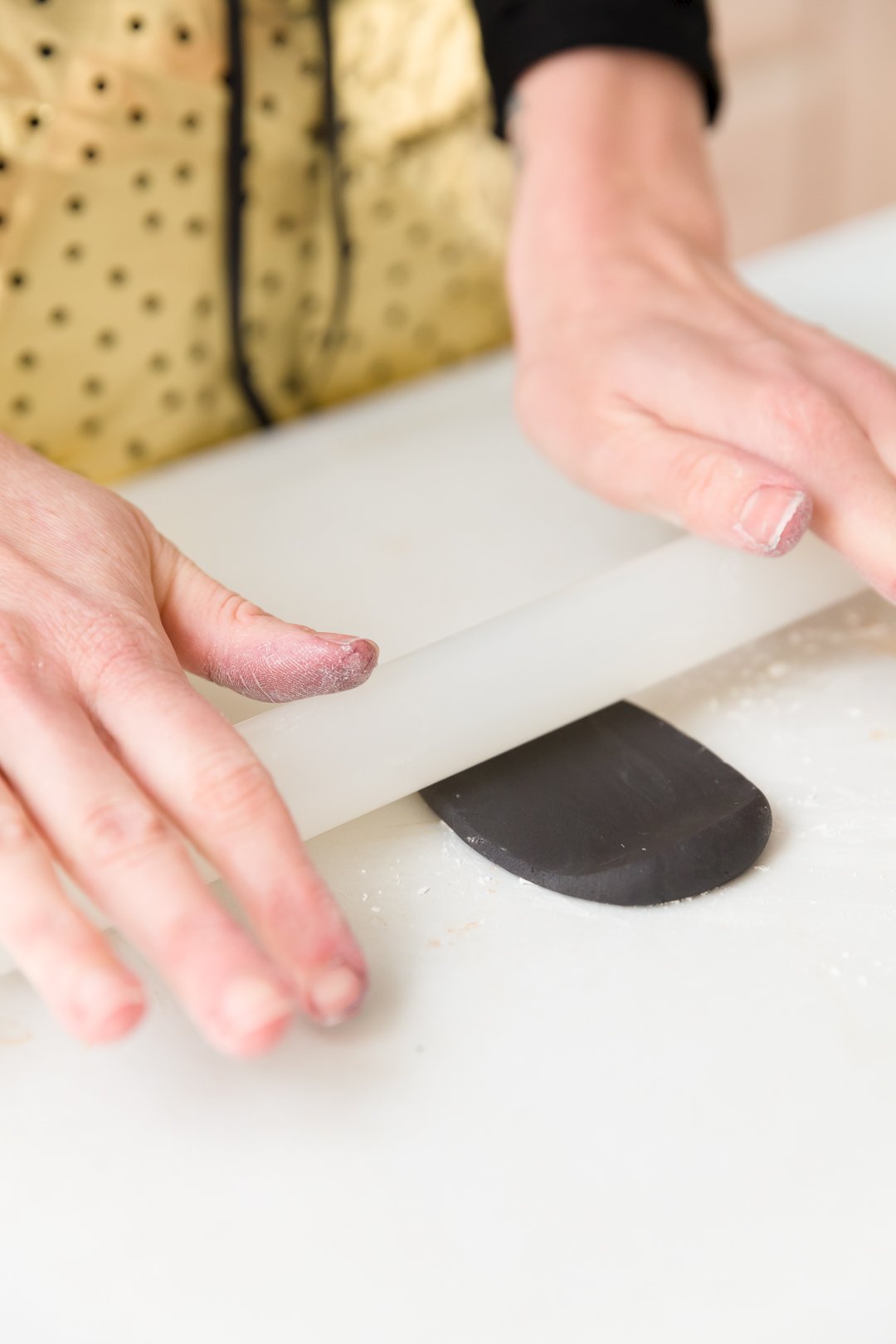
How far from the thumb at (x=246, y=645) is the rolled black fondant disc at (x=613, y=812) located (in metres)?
0.08

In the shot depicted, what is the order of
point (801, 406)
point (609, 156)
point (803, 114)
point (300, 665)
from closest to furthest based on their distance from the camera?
point (300, 665) < point (801, 406) < point (609, 156) < point (803, 114)

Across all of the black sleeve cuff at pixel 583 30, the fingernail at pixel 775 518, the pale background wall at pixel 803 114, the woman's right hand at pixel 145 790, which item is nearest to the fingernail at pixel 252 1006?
the woman's right hand at pixel 145 790

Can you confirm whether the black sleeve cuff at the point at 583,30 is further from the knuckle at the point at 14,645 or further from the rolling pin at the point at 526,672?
the knuckle at the point at 14,645

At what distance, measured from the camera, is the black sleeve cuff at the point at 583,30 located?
781 mm

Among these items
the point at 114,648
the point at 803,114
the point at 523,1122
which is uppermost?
the point at 114,648

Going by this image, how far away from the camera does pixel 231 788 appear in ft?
1.34

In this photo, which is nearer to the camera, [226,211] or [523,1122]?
[523,1122]

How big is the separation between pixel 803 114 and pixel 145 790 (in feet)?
6.11

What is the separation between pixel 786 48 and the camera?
1.83 metres

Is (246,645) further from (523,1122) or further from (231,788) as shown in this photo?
(523,1122)

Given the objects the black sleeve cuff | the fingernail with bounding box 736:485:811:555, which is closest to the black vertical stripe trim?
the black sleeve cuff

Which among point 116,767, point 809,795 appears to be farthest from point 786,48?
point 116,767

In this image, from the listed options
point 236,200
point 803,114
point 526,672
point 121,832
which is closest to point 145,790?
point 121,832

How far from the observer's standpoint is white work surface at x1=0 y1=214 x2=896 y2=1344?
1.10 feet
